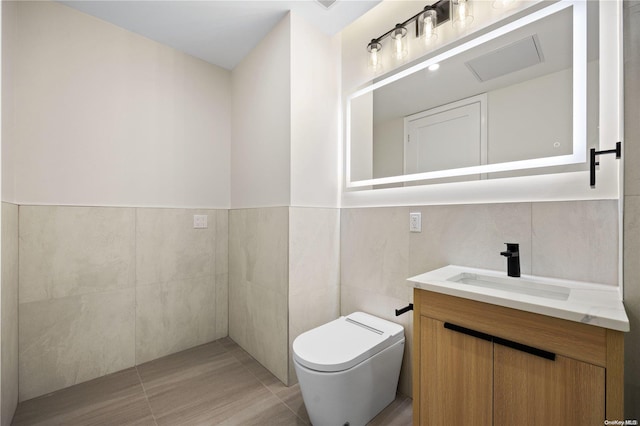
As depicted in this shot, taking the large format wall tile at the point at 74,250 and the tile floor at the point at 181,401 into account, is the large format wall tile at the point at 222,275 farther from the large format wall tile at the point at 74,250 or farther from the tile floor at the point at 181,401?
the large format wall tile at the point at 74,250

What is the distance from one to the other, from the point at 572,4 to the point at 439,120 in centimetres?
67

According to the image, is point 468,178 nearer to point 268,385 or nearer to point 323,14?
point 323,14

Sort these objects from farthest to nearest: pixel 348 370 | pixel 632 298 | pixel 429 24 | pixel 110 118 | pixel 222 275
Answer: pixel 222 275 → pixel 110 118 → pixel 429 24 → pixel 348 370 → pixel 632 298

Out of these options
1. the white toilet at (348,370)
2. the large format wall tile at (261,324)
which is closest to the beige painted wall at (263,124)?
the large format wall tile at (261,324)

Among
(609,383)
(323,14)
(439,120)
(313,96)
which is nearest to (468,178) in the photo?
(439,120)

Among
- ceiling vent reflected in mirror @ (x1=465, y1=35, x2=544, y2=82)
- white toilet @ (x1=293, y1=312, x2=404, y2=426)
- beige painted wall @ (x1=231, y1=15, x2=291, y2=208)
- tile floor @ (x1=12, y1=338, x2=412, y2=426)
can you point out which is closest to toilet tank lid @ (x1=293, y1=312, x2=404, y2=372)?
white toilet @ (x1=293, y1=312, x2=404, y2=426)

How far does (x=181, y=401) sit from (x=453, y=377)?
1555 millimetres

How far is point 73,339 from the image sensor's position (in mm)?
1772

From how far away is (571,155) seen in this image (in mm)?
1166

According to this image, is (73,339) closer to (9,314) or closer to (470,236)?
(9,314)

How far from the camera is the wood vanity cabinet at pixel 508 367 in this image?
2.52ft

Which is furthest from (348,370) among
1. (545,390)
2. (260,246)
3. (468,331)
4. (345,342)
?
(260,246)

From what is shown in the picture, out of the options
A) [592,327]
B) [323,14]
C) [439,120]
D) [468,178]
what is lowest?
[592,327]

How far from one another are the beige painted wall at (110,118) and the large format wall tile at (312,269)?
1016mm
